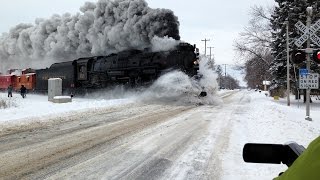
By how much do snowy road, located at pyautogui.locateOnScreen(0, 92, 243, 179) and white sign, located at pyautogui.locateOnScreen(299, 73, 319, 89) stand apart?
400cm

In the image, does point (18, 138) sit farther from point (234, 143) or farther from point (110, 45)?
point (110, 45)

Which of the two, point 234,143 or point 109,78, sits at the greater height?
point 109,78

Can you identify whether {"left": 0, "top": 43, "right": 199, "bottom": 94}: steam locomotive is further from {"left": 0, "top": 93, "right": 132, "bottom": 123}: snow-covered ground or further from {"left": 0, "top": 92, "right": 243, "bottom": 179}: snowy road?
{"left": 0, "top": 92, "right": 243, "bottom": 179}: snowy road

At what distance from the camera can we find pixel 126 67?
2534 cm

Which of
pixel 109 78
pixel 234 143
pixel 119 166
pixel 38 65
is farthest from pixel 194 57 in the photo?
pixel 38 65

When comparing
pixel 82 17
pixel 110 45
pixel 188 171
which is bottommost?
pixel 188 171

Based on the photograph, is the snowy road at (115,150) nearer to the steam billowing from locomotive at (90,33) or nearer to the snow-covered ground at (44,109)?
the snow-covered ground at (44,109)

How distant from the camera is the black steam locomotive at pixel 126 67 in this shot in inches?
907

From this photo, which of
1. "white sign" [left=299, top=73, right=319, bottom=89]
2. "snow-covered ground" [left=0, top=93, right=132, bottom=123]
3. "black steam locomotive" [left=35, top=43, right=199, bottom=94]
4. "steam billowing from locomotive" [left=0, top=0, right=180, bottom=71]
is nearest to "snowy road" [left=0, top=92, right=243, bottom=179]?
"snow-covered ground" [left=0, top=93, right=132, bottom=123]

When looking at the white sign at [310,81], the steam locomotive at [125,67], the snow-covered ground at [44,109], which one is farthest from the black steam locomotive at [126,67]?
the white sign at [310,81]

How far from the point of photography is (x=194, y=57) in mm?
23391

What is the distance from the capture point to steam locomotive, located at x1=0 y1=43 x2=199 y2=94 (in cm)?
2305

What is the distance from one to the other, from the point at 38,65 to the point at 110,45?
63.8 feet

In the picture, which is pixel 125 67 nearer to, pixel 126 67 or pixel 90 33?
pixel 126 67
